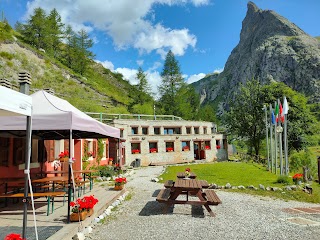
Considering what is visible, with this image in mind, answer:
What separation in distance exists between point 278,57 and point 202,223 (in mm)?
112036

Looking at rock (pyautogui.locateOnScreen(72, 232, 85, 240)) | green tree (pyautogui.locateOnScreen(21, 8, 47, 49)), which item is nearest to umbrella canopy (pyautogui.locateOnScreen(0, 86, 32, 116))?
rock (pyautogui.locateOnScreen(72, 232, 85, 240))

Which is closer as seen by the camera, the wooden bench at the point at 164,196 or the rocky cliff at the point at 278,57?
the wooden bench at the point at 164,196

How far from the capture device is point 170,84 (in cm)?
4994

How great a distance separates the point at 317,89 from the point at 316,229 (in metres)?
102

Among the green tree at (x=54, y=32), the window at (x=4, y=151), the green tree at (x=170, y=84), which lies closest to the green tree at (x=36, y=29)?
the green tree at (x=54, y=32)

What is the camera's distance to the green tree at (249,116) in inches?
1425

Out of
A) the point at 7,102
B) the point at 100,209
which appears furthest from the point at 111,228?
the point at 7,102

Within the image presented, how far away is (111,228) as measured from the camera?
5.91m

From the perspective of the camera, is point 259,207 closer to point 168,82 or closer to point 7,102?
point 7,102

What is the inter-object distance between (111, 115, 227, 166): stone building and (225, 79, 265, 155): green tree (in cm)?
295

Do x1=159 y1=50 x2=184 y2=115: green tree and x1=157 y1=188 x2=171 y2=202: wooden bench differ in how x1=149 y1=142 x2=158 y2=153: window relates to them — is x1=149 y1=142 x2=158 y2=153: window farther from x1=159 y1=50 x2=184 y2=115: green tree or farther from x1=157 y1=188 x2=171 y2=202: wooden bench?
x1=157 y1=188 x2=171 y2=202: wooden bench

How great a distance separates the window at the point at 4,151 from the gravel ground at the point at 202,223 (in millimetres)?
3695

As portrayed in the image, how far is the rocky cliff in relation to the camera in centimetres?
9656

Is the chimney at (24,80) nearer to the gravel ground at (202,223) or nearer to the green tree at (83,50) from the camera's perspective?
the gravel ground at (202,223)
